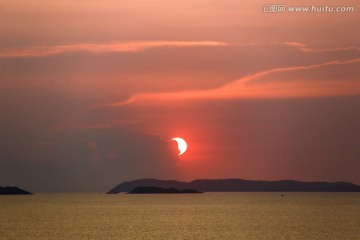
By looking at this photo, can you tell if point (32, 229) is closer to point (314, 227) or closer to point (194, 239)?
point (194, 239)

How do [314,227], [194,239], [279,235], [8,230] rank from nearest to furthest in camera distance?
1. [194,239]
2. [279,235]
3. [8,230]
4. [314,227]

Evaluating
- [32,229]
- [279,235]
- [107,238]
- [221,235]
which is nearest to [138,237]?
[107,238]

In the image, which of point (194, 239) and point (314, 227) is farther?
point (314, 227)

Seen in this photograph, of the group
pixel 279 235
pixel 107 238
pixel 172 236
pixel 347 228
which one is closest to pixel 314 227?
pixel 347 228

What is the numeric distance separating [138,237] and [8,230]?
2501 cm

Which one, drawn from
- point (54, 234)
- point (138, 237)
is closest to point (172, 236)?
point (138, 237)

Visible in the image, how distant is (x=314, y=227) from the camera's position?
106812 millimetres

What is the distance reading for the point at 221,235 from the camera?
88.5 m

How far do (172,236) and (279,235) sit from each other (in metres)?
14.3

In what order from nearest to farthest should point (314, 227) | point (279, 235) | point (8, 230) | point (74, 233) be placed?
point (279, 235), point (74, 233), point (8, 230), point (314, 227)

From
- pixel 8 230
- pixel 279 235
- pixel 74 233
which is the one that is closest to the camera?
pixel 279 235

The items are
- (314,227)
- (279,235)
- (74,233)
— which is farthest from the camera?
(314,227)

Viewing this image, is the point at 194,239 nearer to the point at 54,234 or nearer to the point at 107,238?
the point at 107,238

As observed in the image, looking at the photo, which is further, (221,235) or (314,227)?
(314,227)
